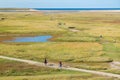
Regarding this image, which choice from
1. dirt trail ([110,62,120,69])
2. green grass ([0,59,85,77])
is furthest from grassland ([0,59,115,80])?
dirt trail ([110,62,120,69])

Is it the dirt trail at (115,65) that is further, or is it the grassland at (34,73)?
the dirt trail at (115,65)

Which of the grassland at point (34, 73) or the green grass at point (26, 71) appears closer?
the grassland at point (34, 73)

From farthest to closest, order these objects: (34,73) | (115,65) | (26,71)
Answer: (115,65), (26,71), (34,73)

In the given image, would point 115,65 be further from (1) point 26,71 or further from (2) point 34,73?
(1) point 26,71

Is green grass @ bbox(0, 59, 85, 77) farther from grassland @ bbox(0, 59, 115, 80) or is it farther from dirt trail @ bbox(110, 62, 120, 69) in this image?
dirt trail @ bbox(110, 62, 120, 69)

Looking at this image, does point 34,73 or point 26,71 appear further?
point 26,71

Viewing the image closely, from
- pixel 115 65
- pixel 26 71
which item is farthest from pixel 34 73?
pixel 115 65

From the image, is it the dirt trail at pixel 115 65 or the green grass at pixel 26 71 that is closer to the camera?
the green grass at pixel 26 71

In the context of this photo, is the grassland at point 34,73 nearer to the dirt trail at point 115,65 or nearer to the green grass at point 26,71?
the green grass at point 26,71

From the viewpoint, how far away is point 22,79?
38.6m

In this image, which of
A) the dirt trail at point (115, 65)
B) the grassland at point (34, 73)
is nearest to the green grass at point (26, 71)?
the grassland at point (34, 73)

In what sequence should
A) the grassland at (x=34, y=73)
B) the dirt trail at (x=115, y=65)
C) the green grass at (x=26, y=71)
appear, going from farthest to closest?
the dirt trail at (x=115, y=65), the green grass at (x=26, y=71), the grassland at (x=34, y=73)

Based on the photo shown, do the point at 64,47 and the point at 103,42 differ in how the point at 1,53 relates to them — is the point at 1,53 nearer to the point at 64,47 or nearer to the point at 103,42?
the point at 64,47

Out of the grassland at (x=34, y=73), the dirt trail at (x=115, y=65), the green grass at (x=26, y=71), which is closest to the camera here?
the grassland at (x=34, y=73)
